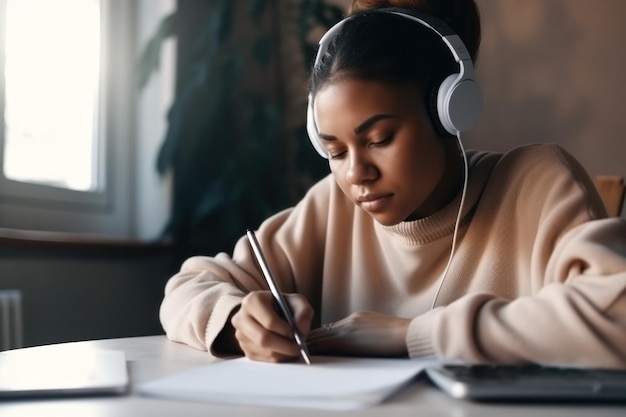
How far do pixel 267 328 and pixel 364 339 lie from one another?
0.13 metres

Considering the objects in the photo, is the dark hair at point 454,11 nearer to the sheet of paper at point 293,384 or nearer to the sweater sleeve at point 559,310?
the sweater sleeve at point 559,310

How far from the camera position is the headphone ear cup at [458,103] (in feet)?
3.28

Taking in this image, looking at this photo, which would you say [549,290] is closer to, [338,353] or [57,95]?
[338,353]

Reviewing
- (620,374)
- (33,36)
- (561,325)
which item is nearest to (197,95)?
(33,36)

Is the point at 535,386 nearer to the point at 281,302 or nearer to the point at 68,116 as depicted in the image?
the point at 281,302

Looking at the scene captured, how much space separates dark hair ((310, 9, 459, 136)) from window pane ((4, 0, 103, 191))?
117cm

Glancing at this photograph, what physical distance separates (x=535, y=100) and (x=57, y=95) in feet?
5.40

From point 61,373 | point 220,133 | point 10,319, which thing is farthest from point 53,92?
point 61,373

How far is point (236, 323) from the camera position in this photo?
34.4 inches

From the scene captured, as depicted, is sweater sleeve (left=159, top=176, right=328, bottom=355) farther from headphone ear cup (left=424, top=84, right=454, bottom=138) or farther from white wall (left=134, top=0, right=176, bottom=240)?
white wall (left=134, top=0, right=176, bottom=240)

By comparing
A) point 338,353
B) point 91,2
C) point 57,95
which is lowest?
point 338,353

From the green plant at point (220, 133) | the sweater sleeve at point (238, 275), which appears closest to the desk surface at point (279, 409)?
the sweater sleeve at point (238, 275)

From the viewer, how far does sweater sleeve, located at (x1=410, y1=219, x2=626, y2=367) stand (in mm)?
765

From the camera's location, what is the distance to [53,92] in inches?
83.4
